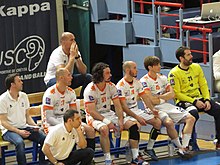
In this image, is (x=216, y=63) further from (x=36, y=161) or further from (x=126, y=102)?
(x=36, y=161)

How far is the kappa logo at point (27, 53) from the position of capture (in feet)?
49.2

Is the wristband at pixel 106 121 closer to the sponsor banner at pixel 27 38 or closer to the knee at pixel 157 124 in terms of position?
the knee at pixel 157 124

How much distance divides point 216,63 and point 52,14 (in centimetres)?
315

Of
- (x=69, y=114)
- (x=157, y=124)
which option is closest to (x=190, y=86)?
(x=157, y=124)

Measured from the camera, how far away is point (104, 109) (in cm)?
1248

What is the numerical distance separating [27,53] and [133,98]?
3224mm

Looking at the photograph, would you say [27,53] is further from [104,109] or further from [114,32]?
[104,109]

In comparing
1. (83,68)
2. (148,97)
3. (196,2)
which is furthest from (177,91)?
(196,2)

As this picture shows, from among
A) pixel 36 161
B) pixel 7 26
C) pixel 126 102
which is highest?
pixel 7 26

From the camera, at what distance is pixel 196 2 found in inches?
699

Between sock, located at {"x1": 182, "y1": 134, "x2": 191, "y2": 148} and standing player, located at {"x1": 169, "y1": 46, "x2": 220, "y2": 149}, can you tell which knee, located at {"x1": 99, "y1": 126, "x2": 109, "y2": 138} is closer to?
sock, located at {"x1": 182, "y1": 134, "x2": 191, "y2": 148}

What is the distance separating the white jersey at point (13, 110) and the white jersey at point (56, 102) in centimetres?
30

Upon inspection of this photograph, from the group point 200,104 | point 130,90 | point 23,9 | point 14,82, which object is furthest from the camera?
point 23,9

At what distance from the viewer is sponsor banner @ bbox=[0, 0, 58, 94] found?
14984mm
